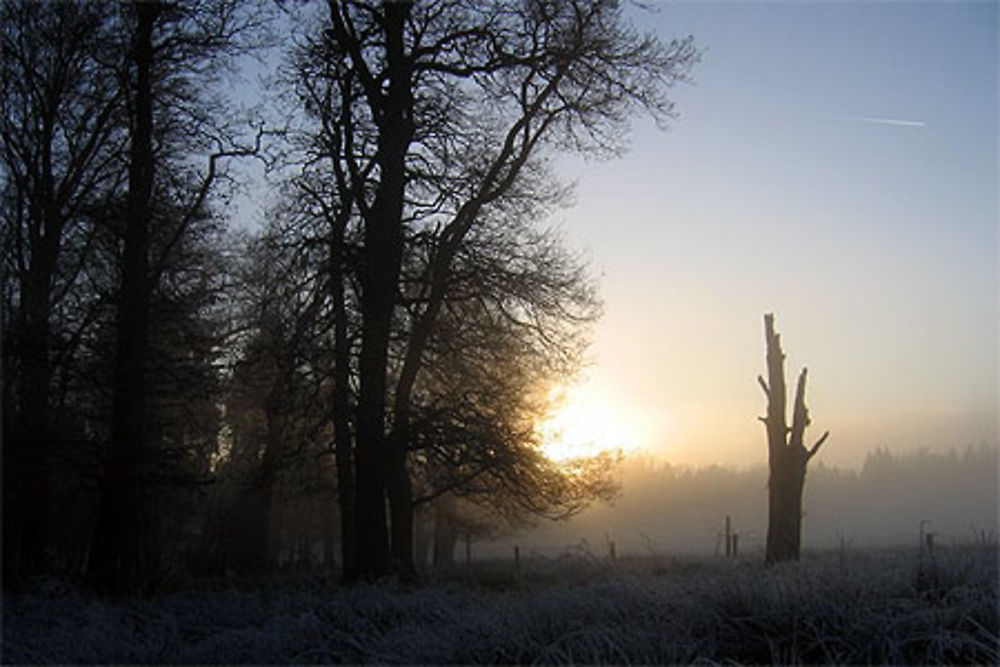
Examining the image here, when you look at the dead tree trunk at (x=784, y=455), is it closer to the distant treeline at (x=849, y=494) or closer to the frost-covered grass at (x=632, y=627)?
the frost-covered grass at (x=632, y=627)

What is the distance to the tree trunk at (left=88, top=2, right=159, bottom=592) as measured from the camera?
14.3 meters

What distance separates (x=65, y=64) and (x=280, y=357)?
701 centimetres

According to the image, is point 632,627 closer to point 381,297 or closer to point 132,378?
point 381,297

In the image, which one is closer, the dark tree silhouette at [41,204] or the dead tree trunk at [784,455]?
the dark tree silhouette at [41,204]

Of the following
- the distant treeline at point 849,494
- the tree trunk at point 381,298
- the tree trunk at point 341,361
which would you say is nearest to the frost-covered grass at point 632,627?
the tree trunk at point 381,298

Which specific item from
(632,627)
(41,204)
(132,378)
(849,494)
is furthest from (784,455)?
(849,494)

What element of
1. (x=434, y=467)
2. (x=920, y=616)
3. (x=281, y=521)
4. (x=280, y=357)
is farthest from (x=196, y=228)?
(x=281, y=521)

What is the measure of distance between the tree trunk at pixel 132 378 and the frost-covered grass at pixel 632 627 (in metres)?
4.93

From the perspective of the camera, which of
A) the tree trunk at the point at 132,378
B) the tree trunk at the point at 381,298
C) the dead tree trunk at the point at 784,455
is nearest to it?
the tree trunk at the point at 132,378

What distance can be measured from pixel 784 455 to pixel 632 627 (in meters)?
12.9

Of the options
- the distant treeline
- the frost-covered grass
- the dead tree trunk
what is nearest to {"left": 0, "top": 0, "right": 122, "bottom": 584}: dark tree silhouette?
the frost-covered grass

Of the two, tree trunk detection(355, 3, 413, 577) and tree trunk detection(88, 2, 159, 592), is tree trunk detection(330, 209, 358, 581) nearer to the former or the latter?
tree trunk detection(355, 3, 413, 577)

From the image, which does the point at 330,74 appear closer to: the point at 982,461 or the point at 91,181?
the point at 91,181

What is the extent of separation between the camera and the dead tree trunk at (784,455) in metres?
17.9
